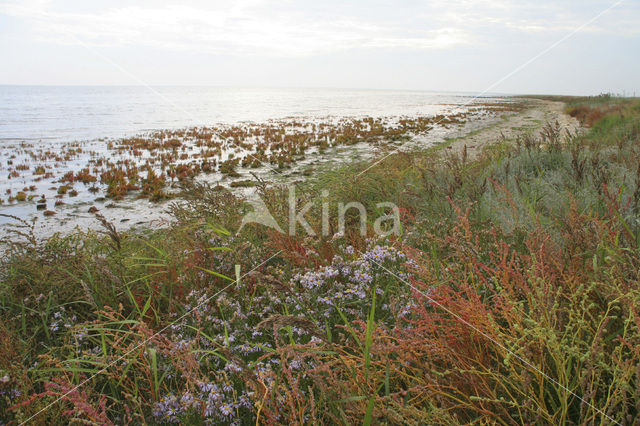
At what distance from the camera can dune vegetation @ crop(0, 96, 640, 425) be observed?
1502mm

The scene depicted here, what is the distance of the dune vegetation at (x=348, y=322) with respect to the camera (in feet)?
4.93

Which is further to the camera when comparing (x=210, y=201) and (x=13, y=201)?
(x=13, y=201)

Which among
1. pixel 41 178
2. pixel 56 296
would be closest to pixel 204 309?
pixel 56 296

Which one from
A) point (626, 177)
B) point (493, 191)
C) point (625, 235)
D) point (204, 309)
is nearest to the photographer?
point (625, 235)

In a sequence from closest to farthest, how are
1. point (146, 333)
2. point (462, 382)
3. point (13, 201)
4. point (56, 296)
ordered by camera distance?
point (462, 382)
point (146, 333)
point (56, 296)
point (13, 201)

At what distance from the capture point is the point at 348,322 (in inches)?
86.1

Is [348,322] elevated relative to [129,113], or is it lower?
lower

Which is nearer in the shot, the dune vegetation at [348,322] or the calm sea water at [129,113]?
the dune vegetation at [348,322]

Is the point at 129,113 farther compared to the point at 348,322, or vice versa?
the point at 129,113

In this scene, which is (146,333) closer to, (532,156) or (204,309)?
(204,309)

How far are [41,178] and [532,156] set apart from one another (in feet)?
43.8

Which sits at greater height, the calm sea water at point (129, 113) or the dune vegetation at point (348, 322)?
the calm sea water at point (129, 113)

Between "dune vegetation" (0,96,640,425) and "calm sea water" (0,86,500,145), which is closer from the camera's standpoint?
"dune vegetation" (0,96,640,425)

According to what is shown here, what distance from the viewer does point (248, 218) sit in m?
4.34
